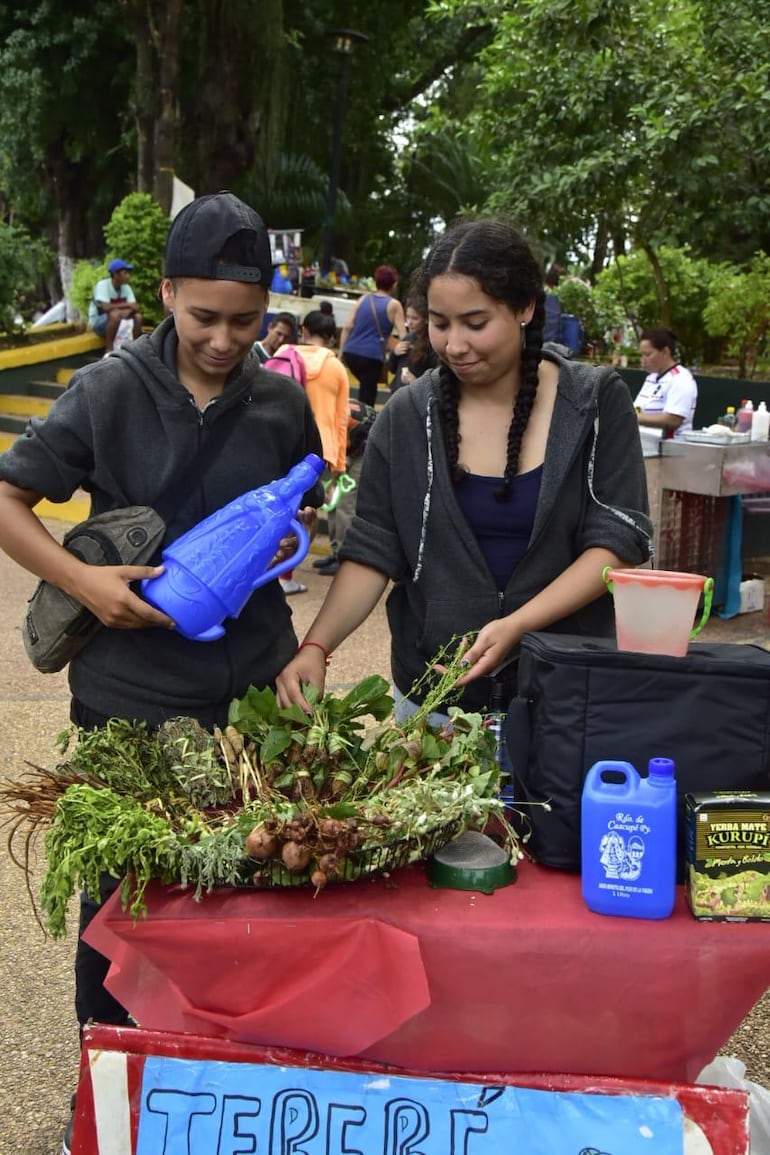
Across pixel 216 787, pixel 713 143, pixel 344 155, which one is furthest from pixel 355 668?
pixel 344 155

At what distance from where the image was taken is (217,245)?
215 cm

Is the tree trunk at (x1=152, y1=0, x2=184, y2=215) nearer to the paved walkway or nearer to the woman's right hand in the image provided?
the paved walkway

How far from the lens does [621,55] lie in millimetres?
9906

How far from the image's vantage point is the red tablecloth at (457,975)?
6.15ft

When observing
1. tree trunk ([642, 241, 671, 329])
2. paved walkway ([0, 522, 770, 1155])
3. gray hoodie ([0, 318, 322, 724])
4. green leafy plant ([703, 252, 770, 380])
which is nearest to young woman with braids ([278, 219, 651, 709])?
gray hoodie ([0, 318, 322, 724])

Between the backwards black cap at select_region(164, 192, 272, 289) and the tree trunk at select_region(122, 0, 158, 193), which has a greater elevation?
the tree trunk at select_region(122, 0, 158, 193)

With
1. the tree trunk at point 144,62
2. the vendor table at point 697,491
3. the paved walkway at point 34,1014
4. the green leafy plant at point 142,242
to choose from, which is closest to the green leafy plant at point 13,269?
the green leafy plant at point 142,242

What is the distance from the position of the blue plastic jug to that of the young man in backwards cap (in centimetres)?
4

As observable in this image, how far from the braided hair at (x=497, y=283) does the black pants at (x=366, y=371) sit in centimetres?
829

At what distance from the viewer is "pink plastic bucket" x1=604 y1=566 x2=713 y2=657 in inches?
80.1

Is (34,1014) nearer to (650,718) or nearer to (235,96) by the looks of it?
(650,718)

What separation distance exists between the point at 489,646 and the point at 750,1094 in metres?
0.98

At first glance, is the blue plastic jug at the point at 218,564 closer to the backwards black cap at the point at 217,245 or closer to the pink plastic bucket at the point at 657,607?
the backwards black cap at the point at 217,245

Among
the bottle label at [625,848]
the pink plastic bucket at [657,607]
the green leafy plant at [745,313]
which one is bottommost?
the bottle label at [625,848]
